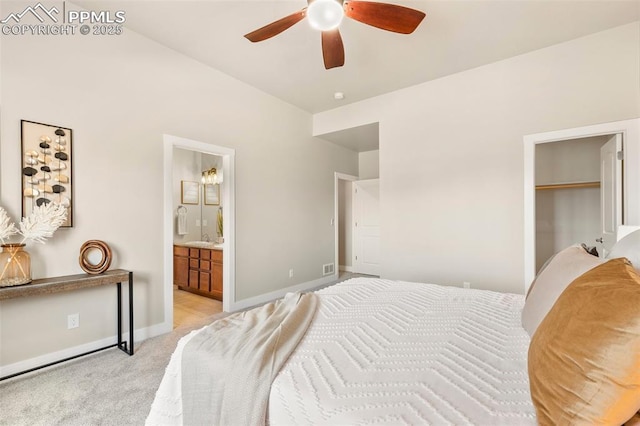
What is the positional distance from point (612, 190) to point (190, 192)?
5785 millimetres

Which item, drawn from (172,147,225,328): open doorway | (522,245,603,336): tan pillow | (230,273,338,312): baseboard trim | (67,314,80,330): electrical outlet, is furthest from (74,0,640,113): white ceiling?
(230,273,338,312): baseboard trim

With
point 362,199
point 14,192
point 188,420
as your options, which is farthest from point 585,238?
point 14,192

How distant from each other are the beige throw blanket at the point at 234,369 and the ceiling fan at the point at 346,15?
186 cm

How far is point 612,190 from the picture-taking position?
294 cm

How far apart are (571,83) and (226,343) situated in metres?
3.83

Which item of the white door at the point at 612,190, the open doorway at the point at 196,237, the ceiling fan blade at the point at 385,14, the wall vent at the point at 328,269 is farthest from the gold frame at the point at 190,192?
the white door at the point at 612,190

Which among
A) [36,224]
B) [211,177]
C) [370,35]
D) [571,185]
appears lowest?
[36,224]

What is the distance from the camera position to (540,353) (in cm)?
89

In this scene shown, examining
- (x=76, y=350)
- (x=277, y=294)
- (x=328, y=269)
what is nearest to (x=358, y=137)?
(x=328, y=269)

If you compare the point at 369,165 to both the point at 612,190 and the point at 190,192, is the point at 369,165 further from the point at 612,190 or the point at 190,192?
the point at 612,190

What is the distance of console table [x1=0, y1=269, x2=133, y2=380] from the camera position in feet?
Result: 6.57

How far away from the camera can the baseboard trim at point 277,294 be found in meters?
3.75

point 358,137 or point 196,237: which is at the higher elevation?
point 358,137

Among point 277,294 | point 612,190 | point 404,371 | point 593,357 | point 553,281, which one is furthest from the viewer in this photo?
point 277,294
